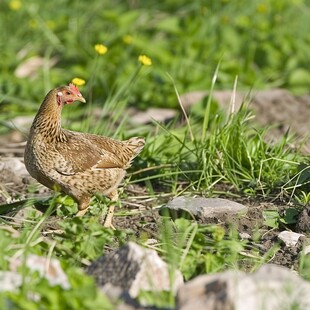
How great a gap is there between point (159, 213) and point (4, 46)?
4923 millimetres

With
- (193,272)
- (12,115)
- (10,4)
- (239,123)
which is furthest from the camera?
(10,4)

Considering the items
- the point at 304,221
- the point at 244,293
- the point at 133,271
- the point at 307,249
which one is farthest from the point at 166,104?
the point at 244,293

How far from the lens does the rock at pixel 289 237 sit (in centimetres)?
635

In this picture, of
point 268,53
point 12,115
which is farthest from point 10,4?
point 268,53

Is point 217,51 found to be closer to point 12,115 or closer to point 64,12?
point 64,12

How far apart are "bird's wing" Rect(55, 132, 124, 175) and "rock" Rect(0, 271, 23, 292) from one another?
1.84 meters

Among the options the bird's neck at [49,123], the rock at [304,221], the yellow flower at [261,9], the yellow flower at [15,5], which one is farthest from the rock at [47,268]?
the yellow flower at [261,9]

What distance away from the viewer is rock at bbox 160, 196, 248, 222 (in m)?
6.76

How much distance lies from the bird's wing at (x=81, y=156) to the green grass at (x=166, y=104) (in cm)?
29

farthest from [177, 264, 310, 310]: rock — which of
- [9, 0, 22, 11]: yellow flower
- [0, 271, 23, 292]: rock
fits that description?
[9, 0, 22, 11]: yellow flower

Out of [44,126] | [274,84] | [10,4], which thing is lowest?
[274,84]

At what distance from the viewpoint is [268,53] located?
37.8 feet

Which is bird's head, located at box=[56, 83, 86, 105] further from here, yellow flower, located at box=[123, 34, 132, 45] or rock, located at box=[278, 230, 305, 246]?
yellow flower, located at box=[123, 34, 132, 45]

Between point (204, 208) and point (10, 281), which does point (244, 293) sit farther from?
point (204, 208)
